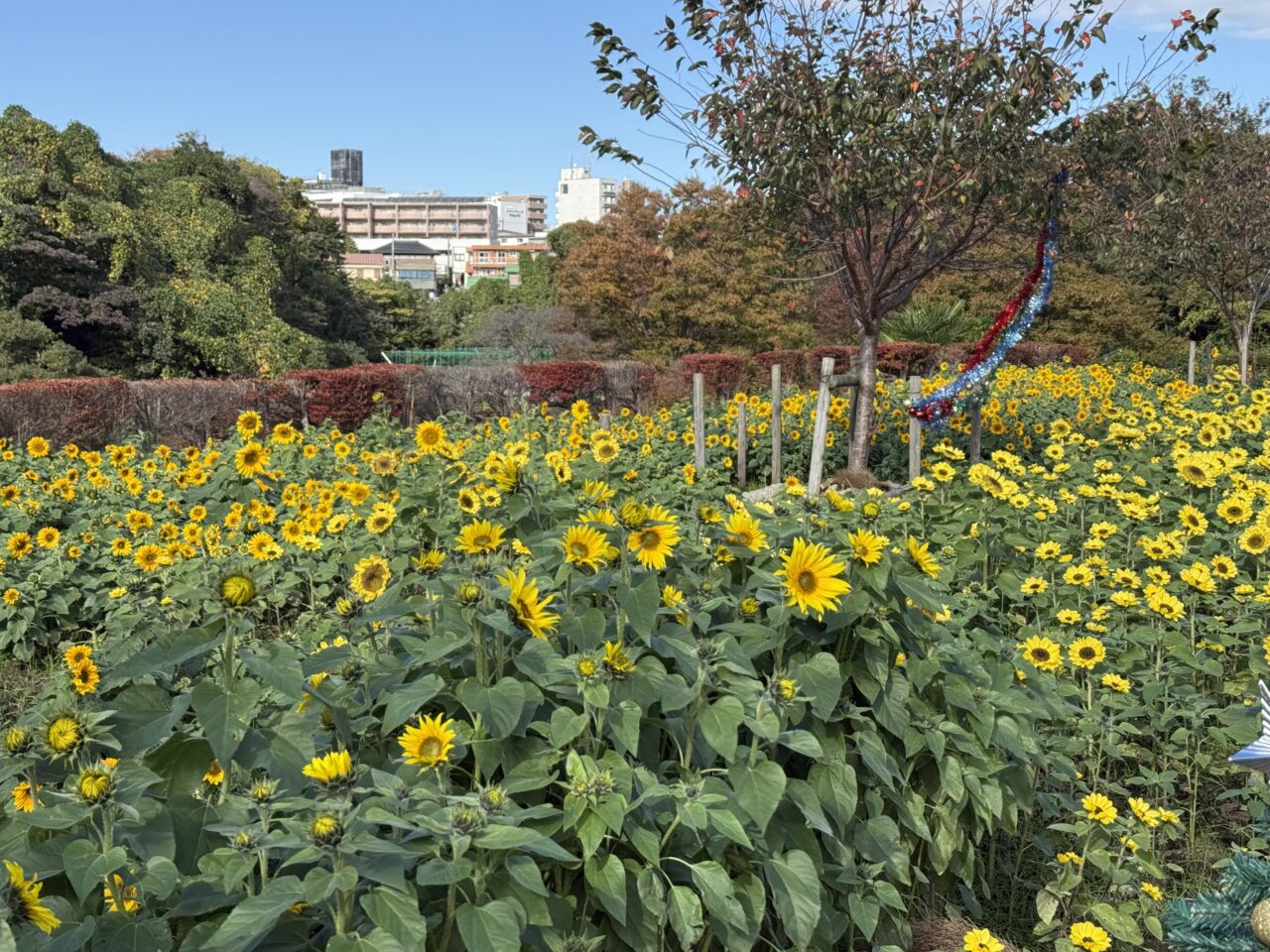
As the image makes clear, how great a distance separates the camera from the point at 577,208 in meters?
131

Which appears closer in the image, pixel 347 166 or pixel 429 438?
pixel 429 438

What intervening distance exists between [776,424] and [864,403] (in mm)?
674

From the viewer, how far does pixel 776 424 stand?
8.03 m

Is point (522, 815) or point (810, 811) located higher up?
point (522, 815)

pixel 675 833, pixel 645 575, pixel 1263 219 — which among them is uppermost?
pixel 1263 219

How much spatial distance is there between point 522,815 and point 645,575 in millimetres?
669

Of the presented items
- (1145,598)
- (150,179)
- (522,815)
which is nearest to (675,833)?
(522,815)

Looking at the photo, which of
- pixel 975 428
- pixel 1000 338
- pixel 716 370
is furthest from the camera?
pixel 716 370

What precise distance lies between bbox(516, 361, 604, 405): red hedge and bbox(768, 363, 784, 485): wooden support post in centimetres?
571

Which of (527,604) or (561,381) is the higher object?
(561,381)

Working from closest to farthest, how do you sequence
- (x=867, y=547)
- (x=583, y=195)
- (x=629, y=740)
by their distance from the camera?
(x=629, y=740), (x=867, y=547), (x=583, y=195)

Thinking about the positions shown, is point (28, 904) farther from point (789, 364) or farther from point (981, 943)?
point (789, 364)

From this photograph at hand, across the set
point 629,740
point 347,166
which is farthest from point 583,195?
point 629,740

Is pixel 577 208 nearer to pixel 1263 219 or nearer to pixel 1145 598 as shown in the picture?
pixel 1263 219
